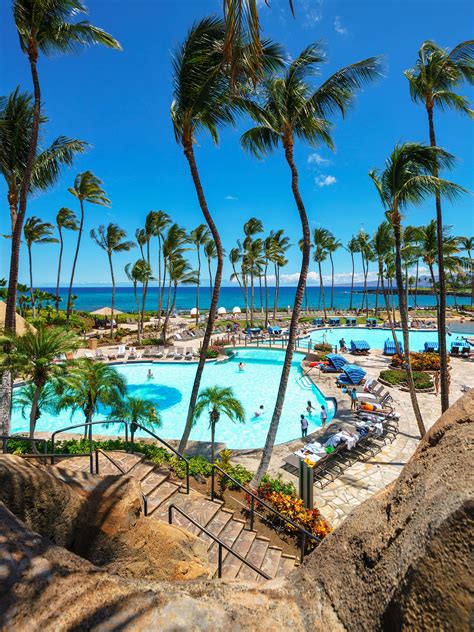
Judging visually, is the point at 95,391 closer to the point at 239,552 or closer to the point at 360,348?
the point at 239,552

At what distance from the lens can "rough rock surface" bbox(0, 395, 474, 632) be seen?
1653 millimetres

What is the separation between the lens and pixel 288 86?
857 centimetres

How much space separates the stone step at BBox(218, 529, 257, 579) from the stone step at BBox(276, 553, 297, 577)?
0.74 metres

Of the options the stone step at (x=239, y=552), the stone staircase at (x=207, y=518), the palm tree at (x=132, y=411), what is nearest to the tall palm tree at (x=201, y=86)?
the palm tree at (x=132, y=411)

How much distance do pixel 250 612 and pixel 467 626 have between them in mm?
1307

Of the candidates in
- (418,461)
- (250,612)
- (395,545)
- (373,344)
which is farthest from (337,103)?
(373,344)

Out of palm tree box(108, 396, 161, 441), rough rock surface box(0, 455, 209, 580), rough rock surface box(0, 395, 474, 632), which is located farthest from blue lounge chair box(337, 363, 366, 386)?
rough rock surface box(0, 395, 474, 632)

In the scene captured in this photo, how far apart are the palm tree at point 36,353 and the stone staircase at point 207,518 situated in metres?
2.58

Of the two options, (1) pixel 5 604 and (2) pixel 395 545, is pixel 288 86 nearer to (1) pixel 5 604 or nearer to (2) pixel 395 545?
(2) pixel 395 545

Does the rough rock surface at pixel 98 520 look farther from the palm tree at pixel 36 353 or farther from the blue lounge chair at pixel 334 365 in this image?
the blue lounge chair at pixel 334 365

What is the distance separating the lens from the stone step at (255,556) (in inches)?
228

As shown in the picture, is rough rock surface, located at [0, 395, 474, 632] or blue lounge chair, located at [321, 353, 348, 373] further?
blue lounge chair, located at [321, 353, 348, 373]

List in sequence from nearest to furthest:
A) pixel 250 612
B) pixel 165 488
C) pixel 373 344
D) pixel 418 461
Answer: pixel 250 612
pixel 418 461
pixel 165 488
pixel 373 344

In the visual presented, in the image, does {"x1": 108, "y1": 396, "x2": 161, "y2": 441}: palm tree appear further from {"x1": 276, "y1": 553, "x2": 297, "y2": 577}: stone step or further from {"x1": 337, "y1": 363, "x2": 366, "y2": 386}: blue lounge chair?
{"x1": 337, "y1": 363, "x2": 366, "y2": 386}: blue lounge chair
